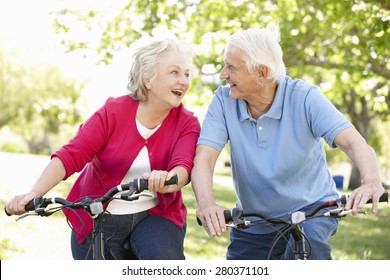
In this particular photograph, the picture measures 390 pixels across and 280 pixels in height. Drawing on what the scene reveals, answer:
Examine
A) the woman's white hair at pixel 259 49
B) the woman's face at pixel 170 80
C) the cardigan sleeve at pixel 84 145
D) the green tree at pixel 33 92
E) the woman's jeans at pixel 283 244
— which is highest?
the woman's white hair at pixel 259 49

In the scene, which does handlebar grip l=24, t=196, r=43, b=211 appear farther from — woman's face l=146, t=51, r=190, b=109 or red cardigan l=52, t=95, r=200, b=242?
woman's face l=146, t=51, r=190, b=109

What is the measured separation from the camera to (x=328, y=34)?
46.5 feet


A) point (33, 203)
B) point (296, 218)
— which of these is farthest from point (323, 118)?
point (33, 203)

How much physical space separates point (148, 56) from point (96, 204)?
1044 millimetres

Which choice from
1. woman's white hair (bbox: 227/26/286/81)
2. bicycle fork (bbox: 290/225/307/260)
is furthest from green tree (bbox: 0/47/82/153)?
bicycle fork (bbox: 290/225/307/260)

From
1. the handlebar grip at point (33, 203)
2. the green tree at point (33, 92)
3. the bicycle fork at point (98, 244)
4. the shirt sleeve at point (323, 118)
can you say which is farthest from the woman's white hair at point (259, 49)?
the green tree at point (33, 92)

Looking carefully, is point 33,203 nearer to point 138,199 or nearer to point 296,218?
point 138,199

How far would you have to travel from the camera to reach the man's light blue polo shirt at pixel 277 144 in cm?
428

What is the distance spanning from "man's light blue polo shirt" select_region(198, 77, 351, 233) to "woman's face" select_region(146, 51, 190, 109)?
0.81ft

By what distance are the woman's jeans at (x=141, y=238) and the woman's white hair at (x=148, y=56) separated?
2.39 ft

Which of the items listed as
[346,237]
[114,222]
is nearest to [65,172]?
[114,222]

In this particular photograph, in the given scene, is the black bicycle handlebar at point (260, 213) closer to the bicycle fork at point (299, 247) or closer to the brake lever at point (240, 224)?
the brake lever at point (240, 224)

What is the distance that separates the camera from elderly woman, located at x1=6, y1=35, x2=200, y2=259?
4234 mm

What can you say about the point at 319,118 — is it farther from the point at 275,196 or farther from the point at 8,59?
the point at 8,59
